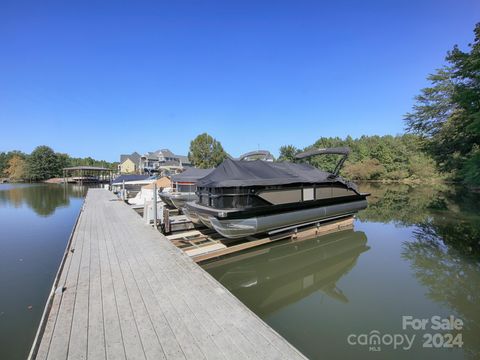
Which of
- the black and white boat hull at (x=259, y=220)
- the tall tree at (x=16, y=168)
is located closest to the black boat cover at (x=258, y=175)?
the black and white boat hull at (x=259, y=220)

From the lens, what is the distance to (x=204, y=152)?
37.8m

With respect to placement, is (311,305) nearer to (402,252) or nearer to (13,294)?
(402,252)

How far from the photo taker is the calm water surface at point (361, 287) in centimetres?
306

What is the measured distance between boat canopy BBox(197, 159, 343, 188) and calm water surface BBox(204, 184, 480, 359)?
6.12 feet

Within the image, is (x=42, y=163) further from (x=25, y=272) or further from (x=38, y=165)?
(x=25, y=272)

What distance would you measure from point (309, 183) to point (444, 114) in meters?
24.8

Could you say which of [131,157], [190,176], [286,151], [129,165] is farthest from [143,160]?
[190,176]

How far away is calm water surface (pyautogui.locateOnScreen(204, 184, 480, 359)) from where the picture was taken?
3059 millimetres

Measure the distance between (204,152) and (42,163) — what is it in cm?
2671

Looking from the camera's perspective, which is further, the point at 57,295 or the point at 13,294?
the point at 13,294

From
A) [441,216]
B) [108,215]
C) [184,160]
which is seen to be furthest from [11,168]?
[441,216]

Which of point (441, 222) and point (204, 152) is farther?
point (204, 152)

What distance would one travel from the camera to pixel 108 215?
28.4ft

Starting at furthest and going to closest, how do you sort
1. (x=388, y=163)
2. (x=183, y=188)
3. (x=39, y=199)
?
(x=388, y=163) → (x=39, y=199) → (x=183, y=188)
